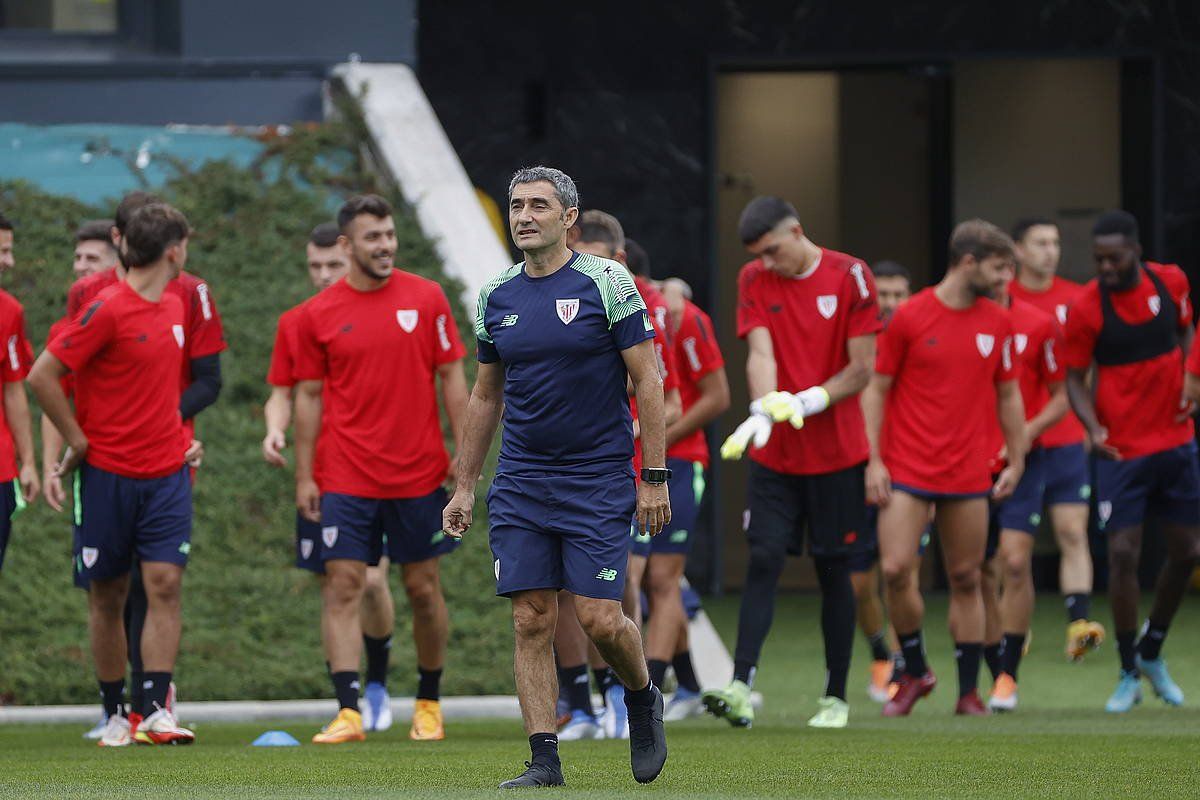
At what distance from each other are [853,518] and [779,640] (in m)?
5.79

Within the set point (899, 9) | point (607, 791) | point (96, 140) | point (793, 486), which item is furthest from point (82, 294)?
point (899, 9)

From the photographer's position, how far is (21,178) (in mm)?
14945

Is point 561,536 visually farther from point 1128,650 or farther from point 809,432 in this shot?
point 1128,650

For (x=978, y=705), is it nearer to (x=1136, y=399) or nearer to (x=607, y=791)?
(x=1136, y=399)

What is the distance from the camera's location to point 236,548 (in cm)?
1235

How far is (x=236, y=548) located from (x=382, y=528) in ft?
8.47

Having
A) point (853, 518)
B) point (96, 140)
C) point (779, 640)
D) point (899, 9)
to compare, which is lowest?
point (779, 640)

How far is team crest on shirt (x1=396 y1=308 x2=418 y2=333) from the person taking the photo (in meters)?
9.88

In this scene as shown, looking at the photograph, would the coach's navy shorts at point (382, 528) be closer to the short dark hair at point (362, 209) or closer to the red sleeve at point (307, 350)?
the red sleeve at point (307, 350)

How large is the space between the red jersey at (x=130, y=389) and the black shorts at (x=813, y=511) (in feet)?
8.62

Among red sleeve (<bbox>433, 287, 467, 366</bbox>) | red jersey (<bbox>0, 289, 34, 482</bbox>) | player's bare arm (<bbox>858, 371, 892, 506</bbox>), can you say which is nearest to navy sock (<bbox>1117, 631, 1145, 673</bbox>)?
player's bare arm (<bbox>858, 371, 892, 506</bbox>)

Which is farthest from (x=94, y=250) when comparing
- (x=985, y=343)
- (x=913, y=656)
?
(x=913, y=656)

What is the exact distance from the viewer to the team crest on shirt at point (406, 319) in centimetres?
988

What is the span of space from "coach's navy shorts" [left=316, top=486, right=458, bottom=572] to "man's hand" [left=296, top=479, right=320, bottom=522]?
42 mm
